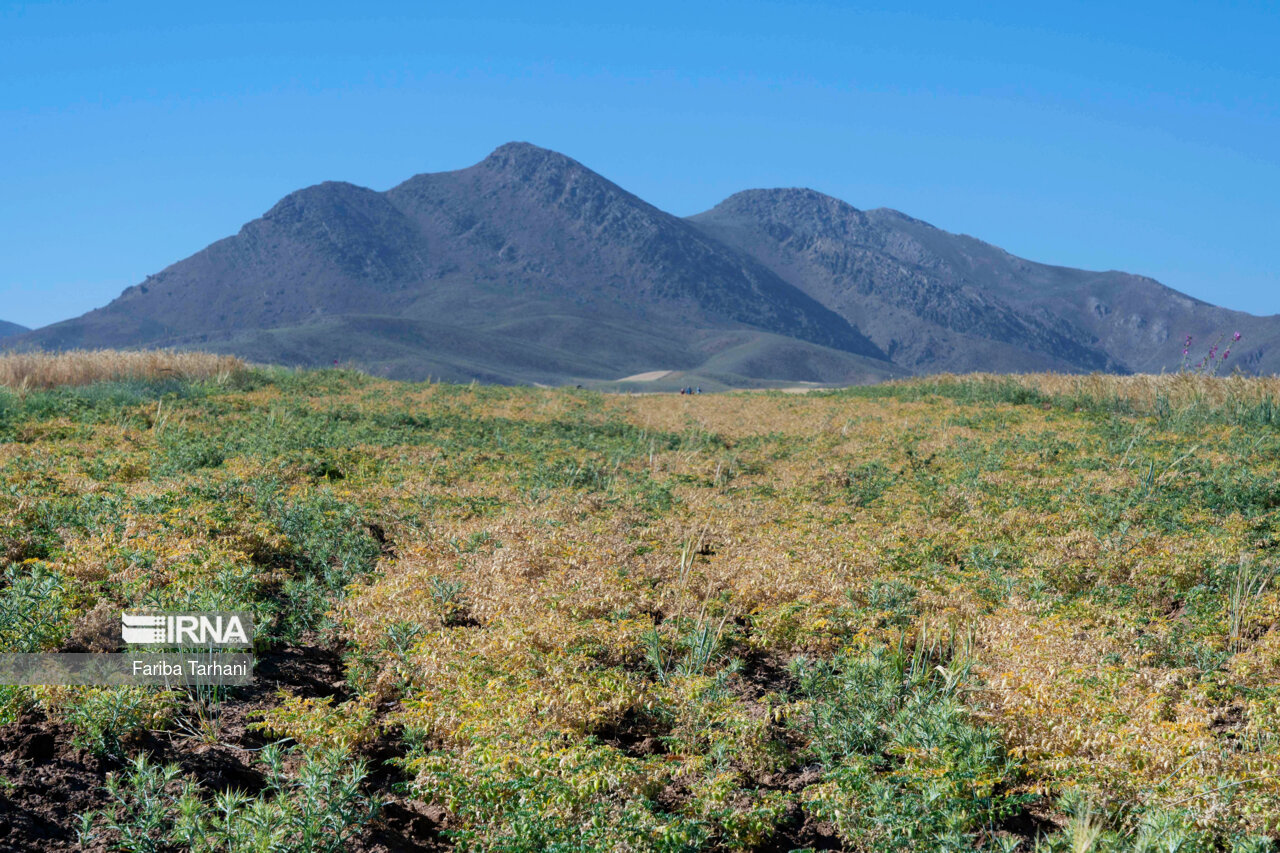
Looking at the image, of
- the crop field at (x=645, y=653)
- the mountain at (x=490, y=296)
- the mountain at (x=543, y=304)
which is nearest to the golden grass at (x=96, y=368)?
the crop field at (x=645, y=653)

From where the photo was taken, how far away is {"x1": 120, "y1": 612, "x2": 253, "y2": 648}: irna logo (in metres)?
5.13

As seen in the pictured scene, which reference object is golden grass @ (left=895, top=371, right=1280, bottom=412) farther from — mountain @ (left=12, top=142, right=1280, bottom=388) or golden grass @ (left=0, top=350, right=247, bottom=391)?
mountain @ (left=12, top=142, right=1280, bottom=388)

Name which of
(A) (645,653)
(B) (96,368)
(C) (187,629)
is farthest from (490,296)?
(A) (645,653)

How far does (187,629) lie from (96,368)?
52.5ft

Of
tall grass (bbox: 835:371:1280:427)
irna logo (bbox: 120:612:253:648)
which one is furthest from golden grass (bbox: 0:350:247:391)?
tall grass (bbox: 835:371:1280:427)

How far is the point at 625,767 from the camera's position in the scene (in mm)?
3975

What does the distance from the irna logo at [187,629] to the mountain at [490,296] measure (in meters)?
98.5

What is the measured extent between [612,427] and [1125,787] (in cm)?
1364

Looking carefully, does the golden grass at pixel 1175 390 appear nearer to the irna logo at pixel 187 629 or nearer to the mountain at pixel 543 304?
the irna logo at pixel 187 629

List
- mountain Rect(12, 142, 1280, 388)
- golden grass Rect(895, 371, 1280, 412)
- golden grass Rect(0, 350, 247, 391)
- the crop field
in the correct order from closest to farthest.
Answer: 1. the crop field
2. golden grass Rect(0, 350, 247, 391)
3. golden grass Rect(895, 371, 1280, 412)
4. mountain Rect(12, 142, 1280, 388)

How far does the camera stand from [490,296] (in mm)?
158250

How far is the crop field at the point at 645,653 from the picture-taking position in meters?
3.72

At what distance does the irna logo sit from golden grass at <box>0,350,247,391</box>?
13008mm

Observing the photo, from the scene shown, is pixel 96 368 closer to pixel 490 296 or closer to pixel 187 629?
pixel 187 629
